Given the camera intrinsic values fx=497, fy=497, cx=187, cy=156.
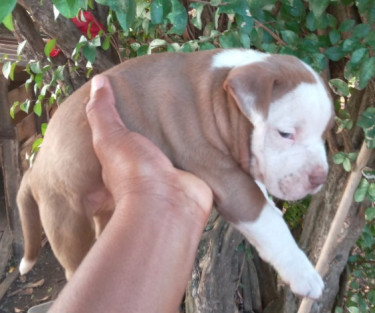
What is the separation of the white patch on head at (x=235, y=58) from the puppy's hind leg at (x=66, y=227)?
2.01 feet

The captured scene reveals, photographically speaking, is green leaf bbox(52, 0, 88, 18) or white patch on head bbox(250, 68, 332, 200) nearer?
green leaf bbox(52, 0, 88, 18)

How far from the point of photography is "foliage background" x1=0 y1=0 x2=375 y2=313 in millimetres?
1626

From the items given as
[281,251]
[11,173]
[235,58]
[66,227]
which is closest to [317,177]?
[281,251]

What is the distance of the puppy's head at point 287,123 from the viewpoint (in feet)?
4.44

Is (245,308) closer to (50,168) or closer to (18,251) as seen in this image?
(50,168)

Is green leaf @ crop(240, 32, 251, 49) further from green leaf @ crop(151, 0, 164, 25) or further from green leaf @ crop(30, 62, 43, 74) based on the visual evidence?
green leaf @ crop(30, 62, 43, 74)

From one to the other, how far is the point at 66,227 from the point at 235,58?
72 centimetres

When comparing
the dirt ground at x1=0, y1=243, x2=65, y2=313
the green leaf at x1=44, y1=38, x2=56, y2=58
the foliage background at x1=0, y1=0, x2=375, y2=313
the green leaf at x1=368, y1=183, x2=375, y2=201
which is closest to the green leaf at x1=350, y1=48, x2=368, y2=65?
the foliage background at x1=0, y1=0, x2=375, y2=313

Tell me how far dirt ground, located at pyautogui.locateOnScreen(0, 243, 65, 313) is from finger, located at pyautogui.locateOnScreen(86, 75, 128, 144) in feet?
9.46

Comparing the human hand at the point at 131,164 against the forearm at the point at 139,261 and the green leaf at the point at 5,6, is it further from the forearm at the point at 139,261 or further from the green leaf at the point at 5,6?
the green leaf at the point at 5,6

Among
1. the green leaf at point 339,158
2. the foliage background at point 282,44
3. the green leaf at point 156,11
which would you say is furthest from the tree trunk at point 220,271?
the green leaf at point 156,11

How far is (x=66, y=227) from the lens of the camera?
4.93 feet

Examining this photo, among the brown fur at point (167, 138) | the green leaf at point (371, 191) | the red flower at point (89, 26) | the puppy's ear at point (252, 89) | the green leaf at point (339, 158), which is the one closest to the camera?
the puppy's ear at point (252, 89)

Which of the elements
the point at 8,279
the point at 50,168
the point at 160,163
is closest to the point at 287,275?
the point at 160,163
